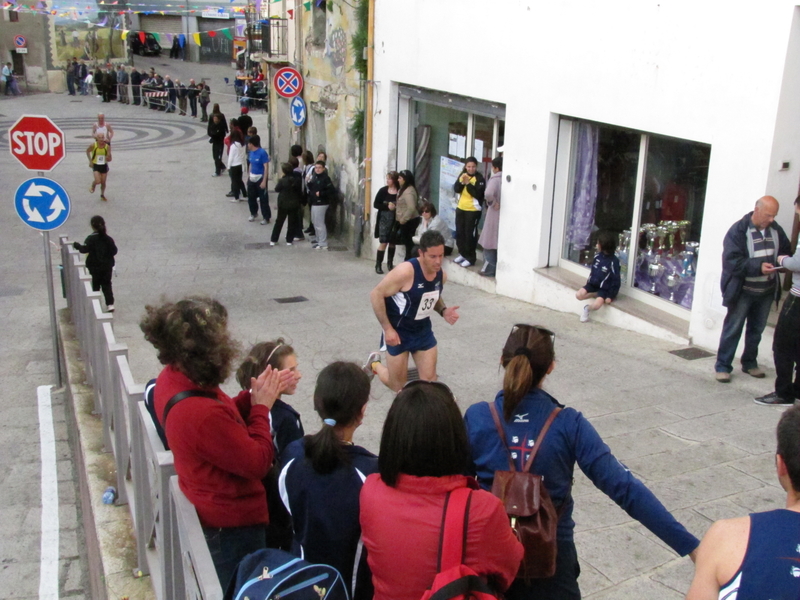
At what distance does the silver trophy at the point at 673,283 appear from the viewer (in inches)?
360

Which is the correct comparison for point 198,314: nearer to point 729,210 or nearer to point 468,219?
point 729,210

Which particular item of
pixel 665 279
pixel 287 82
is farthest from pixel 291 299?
pixel 287 82

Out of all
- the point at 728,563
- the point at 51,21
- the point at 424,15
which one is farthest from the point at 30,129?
the point at 51,21

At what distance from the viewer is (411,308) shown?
21.4 ft

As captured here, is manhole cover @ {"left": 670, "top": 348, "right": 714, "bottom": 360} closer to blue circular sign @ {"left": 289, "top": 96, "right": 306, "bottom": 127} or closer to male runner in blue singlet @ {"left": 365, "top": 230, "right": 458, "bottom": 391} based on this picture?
male runner in blue singlet @ {"left": 365, "top": 230, "right": 458, "bottom": 391}

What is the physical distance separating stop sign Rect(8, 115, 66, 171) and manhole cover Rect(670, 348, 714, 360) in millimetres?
6846

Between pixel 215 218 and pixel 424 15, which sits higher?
pixel 424 15

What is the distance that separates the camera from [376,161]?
50.3 ft

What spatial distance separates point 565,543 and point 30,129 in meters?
8.25

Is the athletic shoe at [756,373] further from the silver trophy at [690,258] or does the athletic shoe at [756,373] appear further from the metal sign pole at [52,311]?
the metal sign pole at [52,311]

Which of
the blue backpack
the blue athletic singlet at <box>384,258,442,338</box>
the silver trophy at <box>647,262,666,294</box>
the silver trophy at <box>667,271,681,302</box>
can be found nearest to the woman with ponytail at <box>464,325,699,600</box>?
the blue backpack

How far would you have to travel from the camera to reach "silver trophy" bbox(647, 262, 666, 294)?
9.37 meters

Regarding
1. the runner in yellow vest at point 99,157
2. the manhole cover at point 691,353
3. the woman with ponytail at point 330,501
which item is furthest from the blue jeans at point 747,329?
the runner in yellow vest at point 99,157

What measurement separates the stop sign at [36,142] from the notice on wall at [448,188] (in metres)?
6.14
